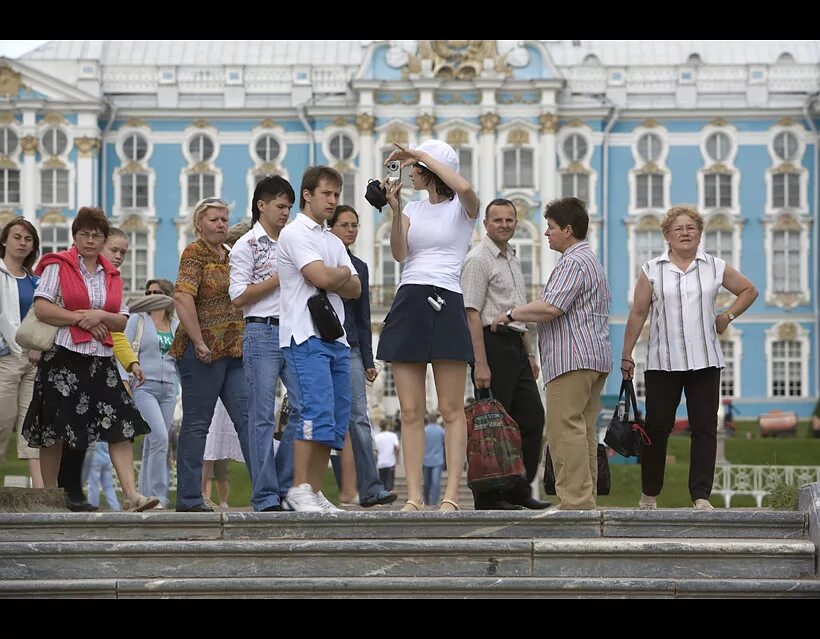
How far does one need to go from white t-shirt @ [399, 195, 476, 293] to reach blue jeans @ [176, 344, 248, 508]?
1.42m

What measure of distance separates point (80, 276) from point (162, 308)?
5.59ft

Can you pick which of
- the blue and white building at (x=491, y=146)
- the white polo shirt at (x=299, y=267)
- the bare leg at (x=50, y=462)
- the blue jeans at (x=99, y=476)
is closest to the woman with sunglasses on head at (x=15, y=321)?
the bare leg at (x=50, y=462)

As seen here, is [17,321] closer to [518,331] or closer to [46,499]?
[46,499]

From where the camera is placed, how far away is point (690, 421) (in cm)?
934

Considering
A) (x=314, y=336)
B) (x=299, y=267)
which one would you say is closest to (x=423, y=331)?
(x=314, y=336)

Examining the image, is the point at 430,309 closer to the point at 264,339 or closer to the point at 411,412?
the point at 411,412

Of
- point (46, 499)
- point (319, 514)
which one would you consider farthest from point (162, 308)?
point (319, 514)

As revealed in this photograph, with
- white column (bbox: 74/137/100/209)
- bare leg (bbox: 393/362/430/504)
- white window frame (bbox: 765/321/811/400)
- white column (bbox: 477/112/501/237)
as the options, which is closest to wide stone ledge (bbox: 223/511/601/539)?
bare leg (bbox: 393/362/430/504)

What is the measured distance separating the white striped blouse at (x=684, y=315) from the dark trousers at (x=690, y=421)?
0.10 metres

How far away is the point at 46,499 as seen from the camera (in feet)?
28.9

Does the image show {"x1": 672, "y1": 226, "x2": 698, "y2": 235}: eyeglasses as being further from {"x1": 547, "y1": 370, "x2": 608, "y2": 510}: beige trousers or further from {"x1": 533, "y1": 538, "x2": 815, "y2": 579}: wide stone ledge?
{"x1": 533, "y1": 538, "x2": 815, "y2": 579}: wide stone ledge

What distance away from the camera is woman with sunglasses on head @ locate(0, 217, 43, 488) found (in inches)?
403

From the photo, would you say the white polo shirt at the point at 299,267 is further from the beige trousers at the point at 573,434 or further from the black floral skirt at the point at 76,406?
the beige trousers at the point at 573,434

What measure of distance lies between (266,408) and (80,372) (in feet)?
3.82
